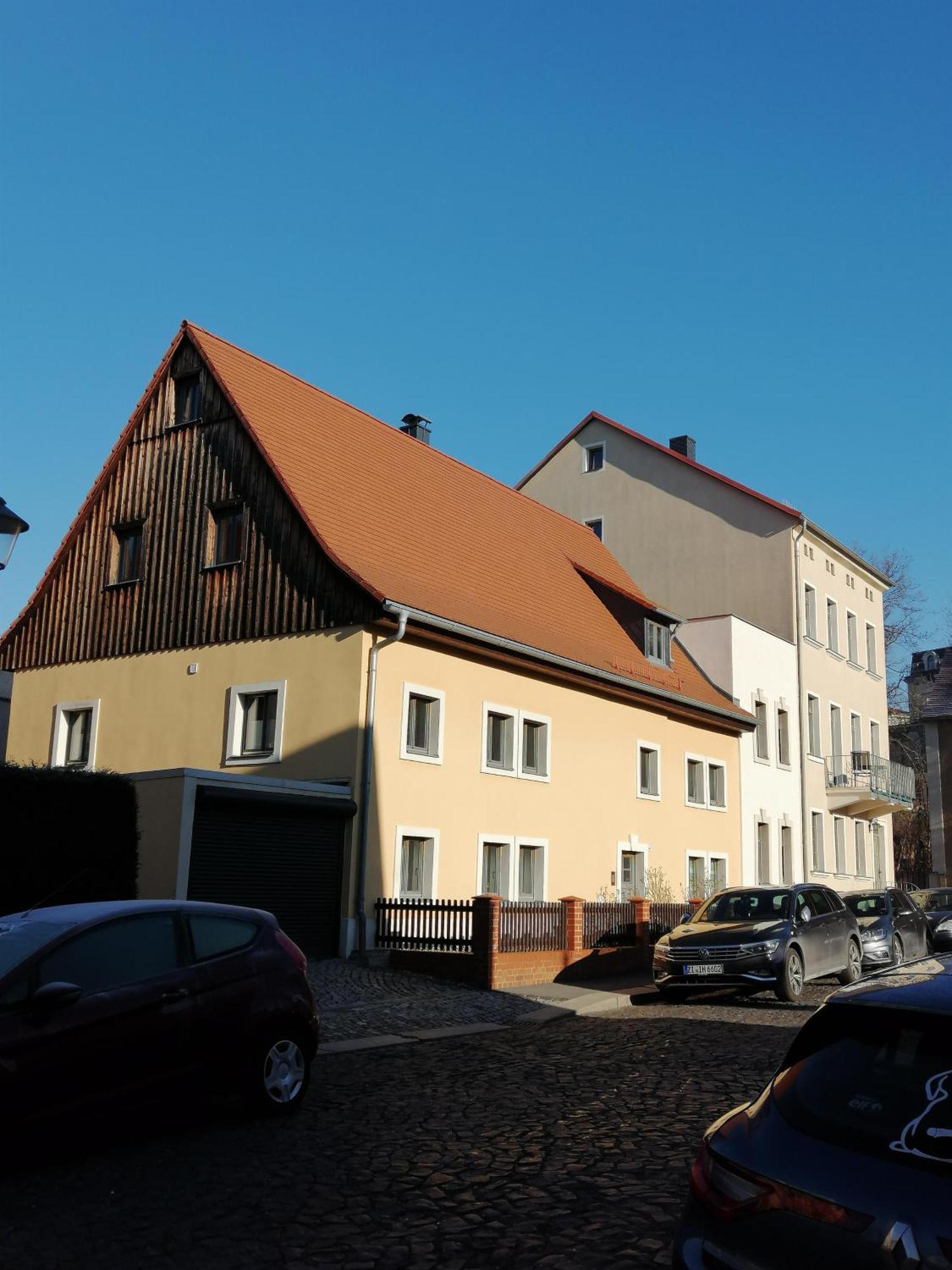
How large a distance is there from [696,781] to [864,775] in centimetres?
1015

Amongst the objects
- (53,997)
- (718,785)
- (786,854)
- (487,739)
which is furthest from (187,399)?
(786,854)

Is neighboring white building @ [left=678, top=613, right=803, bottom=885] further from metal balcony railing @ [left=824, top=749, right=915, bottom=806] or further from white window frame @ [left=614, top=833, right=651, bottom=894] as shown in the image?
white window frame @ [left=614, top=833, right=651, bottom=894]

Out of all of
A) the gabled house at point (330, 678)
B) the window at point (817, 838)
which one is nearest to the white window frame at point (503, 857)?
the gabled house at point (330, 678)

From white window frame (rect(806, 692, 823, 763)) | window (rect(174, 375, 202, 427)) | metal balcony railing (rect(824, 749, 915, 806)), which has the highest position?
window (rect(174, 375, 202, 427))

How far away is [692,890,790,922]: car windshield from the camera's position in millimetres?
17094

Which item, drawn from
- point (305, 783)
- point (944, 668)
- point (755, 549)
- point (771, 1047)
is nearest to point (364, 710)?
point (305, 783)

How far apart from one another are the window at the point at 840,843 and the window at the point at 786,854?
130 inches

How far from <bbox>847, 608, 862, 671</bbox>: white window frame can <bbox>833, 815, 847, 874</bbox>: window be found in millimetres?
5257

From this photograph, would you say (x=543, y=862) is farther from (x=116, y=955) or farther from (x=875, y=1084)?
(x=875, y=1084)

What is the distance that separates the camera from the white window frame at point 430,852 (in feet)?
65.8

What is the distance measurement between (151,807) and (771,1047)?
954 centimetres

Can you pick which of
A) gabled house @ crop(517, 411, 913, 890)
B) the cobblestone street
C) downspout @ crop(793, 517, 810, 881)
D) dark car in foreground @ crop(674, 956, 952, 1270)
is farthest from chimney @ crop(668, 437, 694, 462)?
dark car in foreground @ crop(674, 956, 952, 1270)

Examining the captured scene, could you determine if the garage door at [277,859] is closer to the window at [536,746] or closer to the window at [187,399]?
the window at [536,746]

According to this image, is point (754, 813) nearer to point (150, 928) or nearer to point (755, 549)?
point (755, 549)
